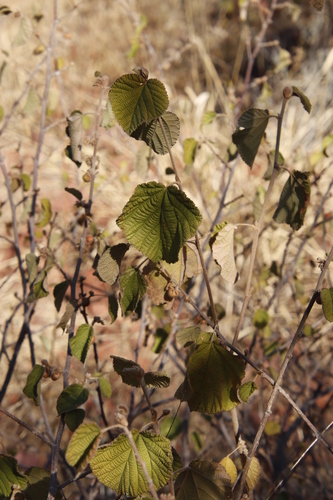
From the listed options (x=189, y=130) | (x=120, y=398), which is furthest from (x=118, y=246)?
(x=189, y=130)

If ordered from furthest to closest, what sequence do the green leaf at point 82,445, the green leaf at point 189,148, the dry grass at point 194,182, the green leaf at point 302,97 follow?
the dry grass at point 194,182 < the green leaf at point 189,148 < the green leaf at point 302,97 < the green leaf at point 82,445

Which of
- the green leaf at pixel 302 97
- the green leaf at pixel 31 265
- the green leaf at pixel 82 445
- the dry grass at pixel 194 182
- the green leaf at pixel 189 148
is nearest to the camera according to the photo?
the green leaf at pixel 82 445

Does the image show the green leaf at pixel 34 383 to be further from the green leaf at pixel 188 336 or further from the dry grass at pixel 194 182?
the dry grass at pixel 194 182

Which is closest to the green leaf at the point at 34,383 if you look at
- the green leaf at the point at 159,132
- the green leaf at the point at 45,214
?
the green leaf at the point at 159,132

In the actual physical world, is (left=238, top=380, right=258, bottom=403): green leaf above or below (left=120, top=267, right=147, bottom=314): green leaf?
below

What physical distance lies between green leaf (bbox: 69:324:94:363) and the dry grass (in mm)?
336

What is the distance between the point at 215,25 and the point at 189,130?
2888 mm

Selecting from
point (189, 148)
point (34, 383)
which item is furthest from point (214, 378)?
point (189, 148)

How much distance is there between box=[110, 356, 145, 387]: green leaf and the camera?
22.0 inches

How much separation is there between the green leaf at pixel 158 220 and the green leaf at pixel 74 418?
0.92 ft

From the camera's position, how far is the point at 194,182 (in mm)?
2625

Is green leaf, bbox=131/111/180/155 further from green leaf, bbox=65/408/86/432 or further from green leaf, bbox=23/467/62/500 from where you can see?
green leaf, bbox=23/467/62/500

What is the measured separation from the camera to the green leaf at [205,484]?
623 millimetres

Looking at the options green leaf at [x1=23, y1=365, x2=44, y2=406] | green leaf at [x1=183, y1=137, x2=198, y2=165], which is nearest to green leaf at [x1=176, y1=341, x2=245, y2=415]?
green leaf at [x1=23, y1=365, x2=44, y2=406]
